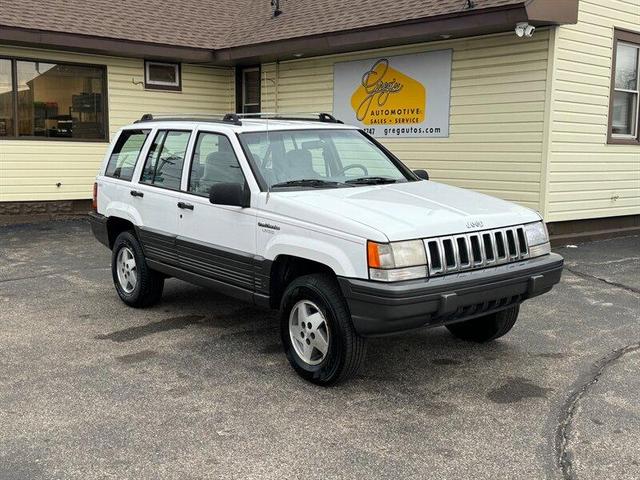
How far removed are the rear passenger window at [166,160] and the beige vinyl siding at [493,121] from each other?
5618 mm

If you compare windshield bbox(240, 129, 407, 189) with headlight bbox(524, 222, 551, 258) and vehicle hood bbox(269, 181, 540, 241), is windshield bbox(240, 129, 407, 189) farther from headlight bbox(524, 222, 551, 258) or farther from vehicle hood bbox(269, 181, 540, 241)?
headlight bbox(524, 222, 551, 258)

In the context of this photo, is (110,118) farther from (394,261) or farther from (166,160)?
(394,261)

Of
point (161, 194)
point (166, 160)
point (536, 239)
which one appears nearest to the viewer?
point (536, 239)

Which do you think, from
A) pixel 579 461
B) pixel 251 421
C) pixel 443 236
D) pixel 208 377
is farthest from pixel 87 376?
pixel 579 461

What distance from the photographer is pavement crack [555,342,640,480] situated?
3.57 meters

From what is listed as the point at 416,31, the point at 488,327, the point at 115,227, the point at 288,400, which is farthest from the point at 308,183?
the point at 416,31

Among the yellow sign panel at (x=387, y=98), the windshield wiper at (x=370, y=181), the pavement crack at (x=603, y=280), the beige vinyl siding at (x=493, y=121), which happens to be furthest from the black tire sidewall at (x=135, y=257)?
the yellow sign panel at (x=387, y=98)

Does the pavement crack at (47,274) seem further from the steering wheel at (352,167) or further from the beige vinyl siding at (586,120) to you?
the beige vinyl siding at (586,120)

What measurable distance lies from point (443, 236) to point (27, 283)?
538cm

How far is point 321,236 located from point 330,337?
0.67m

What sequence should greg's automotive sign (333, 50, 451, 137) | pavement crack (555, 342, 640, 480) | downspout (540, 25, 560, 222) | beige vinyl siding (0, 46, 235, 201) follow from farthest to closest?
beige vinyl siding (0, 46, 235, 201), greg's automotive sign (333, 50, 451, 137), downspout (540, 25, 560, 222), pavement crack (555, 342, 640, 480)

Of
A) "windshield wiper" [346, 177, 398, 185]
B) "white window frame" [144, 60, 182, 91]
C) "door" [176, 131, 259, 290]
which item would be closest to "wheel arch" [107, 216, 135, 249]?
"door" [176, 131, 259, 290]

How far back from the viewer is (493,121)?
33.4ft

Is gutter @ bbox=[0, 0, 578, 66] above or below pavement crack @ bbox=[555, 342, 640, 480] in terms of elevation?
above
